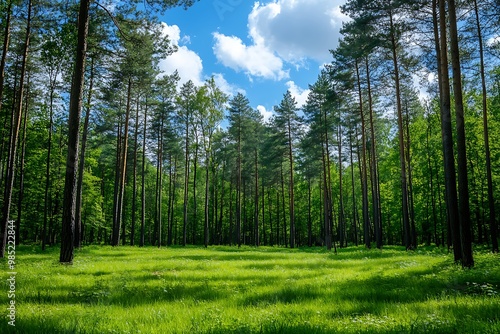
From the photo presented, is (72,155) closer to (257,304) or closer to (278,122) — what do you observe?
(257,304)

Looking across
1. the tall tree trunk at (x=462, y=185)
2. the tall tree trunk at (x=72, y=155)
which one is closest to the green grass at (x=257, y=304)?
the tall tree trunk at (x=462, y=185)

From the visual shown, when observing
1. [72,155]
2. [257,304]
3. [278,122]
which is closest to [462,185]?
[257,304]

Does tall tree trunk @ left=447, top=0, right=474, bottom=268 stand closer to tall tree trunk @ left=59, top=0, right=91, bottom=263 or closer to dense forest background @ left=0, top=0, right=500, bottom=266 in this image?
dense forest background @ left=0, top=0, right=500, bottom=266

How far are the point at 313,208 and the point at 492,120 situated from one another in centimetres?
3464

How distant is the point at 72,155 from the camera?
10984 mm

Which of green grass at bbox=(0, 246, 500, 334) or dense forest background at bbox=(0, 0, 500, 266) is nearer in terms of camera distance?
green grass at bbox=(0, 246, 500, 334)

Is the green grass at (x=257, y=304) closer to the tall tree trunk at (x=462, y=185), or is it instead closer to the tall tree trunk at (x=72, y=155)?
the tall tree trunk at (x=462, y=185)

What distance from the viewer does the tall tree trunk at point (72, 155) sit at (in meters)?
11.0

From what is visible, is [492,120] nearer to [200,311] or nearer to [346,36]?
[346,36]

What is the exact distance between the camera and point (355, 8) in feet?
62.4

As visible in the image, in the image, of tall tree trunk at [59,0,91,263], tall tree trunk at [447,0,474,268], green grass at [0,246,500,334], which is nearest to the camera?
green grass at [0,246,500,334]

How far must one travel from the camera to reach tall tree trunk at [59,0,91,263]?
1096 cm

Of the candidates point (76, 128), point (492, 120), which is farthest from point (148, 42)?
point (492, 120)

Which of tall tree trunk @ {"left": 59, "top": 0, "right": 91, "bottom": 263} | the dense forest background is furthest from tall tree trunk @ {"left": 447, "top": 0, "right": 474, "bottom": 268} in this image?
tall tree trunk @ {"left": 59, "top": 0, "right": 91, "bottom": 263}
